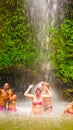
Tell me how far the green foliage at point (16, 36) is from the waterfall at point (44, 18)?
320 millimetres

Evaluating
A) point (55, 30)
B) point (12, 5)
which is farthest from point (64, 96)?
point (12, 5)

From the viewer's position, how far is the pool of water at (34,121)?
898 cm

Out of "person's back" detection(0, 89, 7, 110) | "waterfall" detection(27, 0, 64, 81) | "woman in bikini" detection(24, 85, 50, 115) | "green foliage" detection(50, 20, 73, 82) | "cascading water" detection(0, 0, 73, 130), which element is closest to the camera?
"cascading water" detection(0, 0, 73, 130)

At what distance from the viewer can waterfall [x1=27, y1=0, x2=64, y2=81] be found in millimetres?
16281

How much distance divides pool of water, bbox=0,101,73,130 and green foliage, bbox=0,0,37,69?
163 inches

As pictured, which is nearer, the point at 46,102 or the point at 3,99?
the point at 46,102

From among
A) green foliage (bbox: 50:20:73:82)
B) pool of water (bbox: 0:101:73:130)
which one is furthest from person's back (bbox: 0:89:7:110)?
green foliage (bbox: 50:20:73:82)

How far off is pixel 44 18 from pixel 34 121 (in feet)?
26.5

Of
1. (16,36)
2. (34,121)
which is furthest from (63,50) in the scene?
(34,121)

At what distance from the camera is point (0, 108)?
11961 millimetres

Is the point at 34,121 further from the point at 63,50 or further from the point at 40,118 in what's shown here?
the point at 63,50

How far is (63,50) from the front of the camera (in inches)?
615

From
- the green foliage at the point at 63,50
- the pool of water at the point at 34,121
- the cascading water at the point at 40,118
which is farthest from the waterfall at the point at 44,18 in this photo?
the pool of water at the point at 34,121

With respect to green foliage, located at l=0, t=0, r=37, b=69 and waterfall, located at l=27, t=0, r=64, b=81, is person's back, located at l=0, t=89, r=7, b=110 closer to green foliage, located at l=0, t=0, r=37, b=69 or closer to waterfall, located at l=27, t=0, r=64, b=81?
green foliage, located at l=0, t=0, r=37, b=69
